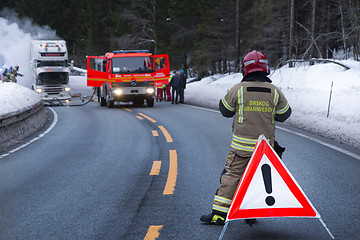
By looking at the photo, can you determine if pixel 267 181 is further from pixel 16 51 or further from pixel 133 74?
pixel 16 51

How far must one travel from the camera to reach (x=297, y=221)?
471 centimetres

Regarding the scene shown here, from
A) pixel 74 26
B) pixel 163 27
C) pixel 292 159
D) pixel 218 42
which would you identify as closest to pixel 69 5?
pixel 74 26

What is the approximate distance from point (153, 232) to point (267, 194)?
48.1 inches

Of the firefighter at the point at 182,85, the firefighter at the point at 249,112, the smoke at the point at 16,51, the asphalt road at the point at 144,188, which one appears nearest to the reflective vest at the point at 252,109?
the firefighter at the point at 249,112

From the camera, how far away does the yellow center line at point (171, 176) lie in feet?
19.4

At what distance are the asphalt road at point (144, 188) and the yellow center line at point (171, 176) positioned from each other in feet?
0.05

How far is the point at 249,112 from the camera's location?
166 inches

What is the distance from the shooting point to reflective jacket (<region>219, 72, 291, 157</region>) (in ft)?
13.8

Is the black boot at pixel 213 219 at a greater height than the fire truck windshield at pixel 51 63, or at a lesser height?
lesser

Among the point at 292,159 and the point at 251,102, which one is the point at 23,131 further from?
the point at 251,102

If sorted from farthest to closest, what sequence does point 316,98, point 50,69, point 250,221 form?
point 50,69 → point 316,98 → point 250,221

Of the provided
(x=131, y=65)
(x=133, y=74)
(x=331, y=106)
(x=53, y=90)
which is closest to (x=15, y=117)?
(x=331, y=106)

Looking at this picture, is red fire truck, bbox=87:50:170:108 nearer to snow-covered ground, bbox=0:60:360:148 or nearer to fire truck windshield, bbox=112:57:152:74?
fire truck windshield, bbox=112:57:152:74

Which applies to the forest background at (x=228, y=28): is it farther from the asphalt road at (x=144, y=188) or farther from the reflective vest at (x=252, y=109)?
the reflective vest at (x=252, y=109)
